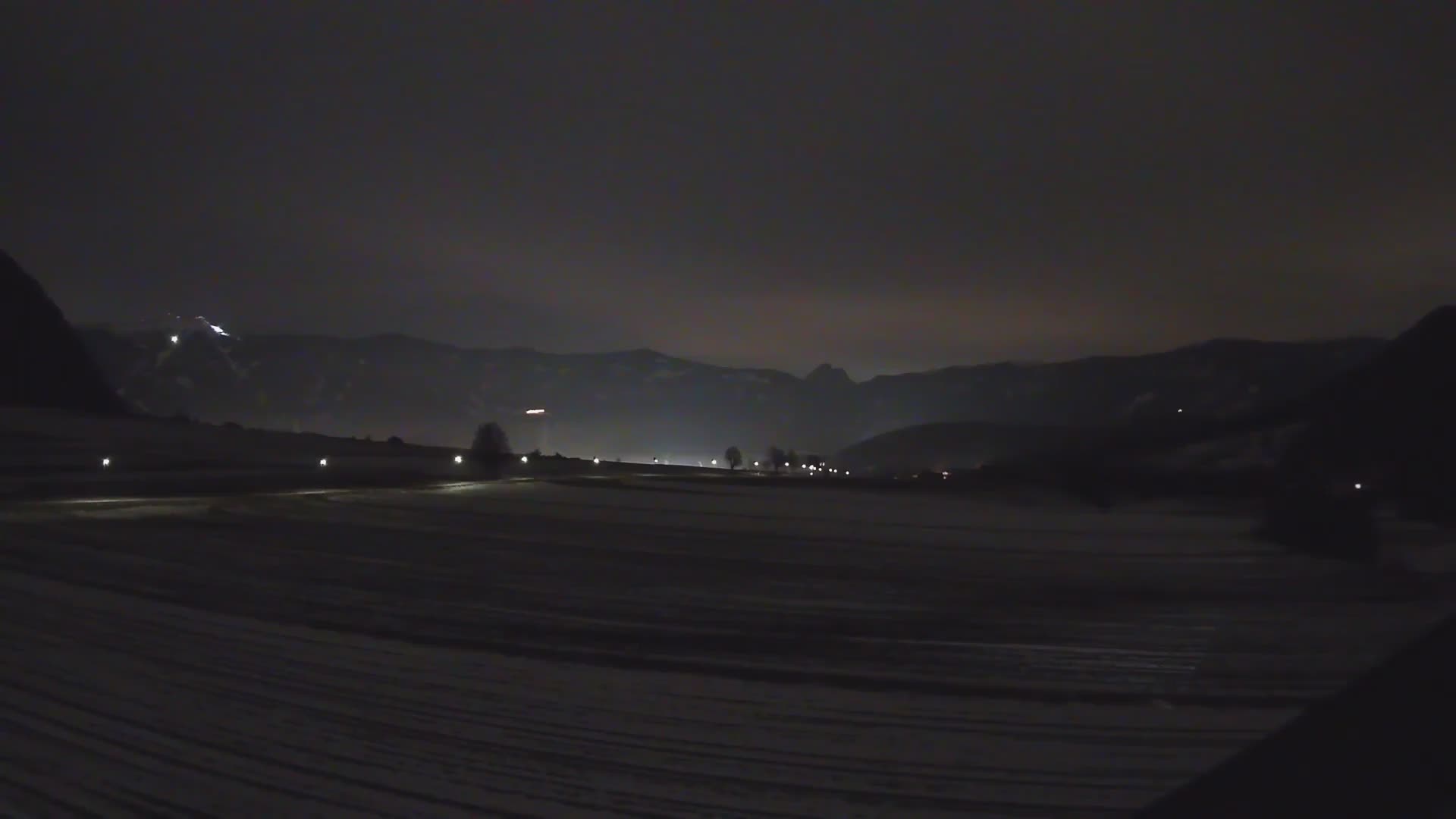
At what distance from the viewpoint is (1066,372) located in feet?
534

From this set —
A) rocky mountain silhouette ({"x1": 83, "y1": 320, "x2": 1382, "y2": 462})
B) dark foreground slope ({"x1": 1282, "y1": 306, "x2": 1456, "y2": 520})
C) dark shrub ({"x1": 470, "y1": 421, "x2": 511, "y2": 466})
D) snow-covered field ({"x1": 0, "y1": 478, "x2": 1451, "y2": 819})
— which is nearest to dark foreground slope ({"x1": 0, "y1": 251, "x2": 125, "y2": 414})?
rocky mountain silhouette ({"x1": 83, "y1": 320, "x2": 1382, "y2": 462})

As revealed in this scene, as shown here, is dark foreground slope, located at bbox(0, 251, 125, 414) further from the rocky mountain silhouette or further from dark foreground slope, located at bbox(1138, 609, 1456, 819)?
dark foreground slope, located at bbox(1138, 609, 1456, 819)

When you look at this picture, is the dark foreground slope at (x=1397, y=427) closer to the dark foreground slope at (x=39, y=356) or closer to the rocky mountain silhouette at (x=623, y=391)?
the rocky mountain silhouette at (x=623, y=391)

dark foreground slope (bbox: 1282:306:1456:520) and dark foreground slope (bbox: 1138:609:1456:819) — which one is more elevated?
dark foreground slope (bbox: 1282:306:1456:520)

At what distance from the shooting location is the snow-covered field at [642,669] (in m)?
5.68

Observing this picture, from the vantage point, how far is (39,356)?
8006cm

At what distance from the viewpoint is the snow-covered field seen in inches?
224

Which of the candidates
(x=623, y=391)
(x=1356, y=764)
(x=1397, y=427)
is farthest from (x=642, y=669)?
(x=623, y=391)

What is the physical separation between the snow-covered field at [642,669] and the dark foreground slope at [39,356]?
70012 mm

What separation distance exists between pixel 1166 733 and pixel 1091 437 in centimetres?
5460

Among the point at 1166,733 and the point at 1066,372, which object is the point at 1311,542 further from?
the point at 1066,372

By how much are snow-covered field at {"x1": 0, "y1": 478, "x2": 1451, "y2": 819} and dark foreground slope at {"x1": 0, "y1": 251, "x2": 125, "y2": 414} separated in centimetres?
7001

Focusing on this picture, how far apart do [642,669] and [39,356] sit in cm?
9136

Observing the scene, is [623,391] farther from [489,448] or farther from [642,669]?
[642,669]
